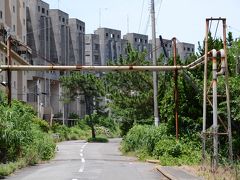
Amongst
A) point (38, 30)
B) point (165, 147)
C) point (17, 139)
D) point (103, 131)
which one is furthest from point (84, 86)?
point (17, 139)

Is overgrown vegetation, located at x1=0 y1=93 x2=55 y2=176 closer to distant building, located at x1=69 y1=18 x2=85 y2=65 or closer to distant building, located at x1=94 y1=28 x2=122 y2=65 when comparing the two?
distant building, located at x1=69 y1=18 x2=85 y2=65

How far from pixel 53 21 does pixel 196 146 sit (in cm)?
7840

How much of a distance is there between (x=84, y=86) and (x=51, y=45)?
2632cm

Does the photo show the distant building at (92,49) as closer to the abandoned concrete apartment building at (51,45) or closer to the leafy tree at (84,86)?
the abandoned concrete apartment building at (51,45)

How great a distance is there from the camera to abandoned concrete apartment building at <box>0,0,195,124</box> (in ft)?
241

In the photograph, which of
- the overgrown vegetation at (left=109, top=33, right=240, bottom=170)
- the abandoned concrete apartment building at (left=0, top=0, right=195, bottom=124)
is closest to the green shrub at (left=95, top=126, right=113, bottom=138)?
the abandoned concrete apartment building at (left=0, top=0, right=195, bottom=124)

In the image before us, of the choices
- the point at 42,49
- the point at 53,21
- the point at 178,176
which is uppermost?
the point at 53,21

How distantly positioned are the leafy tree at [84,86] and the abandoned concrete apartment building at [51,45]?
5285mm

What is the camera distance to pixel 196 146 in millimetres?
27797

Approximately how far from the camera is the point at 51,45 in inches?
4033

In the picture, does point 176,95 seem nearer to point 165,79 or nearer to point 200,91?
point 200,91

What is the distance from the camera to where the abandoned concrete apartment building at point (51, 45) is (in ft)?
241

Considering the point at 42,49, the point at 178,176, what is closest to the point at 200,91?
the point at 178,176

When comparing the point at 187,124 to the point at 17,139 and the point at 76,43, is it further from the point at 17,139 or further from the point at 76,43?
the point at 76,43
